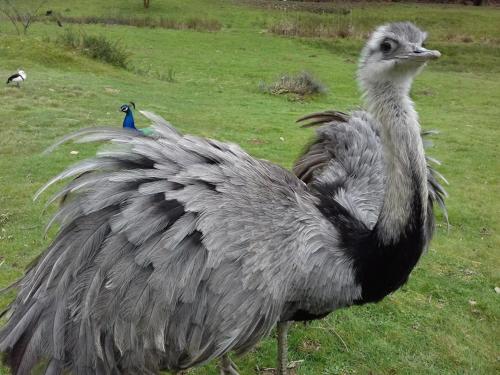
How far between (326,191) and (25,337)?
195 cm

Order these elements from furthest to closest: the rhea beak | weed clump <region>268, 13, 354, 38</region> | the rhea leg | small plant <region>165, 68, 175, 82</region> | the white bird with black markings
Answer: weed clump <region>268, 13, 354, 38</region>
small plant <region>165, 68, 175, 82</region>
the white bird with black markings
the rhea leg
the rhea beak

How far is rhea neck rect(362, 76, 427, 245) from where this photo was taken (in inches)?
116

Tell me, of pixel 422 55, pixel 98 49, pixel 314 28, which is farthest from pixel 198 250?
pixel 314 28

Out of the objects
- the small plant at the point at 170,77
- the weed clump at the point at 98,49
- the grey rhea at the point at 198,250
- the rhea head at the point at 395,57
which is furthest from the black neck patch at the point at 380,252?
the weed clump at the point at 98,49

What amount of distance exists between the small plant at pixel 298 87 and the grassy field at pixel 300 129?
1.00 feet

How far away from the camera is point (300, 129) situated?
36.9ft

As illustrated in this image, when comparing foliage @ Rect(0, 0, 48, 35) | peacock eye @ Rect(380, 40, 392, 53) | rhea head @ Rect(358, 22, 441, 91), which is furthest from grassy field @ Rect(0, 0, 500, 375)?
peacock eye @ Rect(380, 40, 392, 53)

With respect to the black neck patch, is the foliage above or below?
below

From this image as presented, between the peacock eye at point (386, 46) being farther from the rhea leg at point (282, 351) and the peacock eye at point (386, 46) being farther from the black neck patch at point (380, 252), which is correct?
the rhea leg at point (282, 351)

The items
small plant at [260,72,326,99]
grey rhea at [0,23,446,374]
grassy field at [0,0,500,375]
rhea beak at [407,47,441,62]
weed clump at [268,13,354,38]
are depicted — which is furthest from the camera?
weed clump at [268,13,354,38]

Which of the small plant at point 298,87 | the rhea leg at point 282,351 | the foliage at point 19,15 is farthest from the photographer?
the foliage at point 19,15

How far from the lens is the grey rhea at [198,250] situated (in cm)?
275

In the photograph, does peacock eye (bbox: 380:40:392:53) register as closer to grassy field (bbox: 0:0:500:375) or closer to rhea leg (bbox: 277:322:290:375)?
rhea leg (bbox: 277:322:290:375)

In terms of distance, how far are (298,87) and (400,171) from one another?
12886 millimetres
